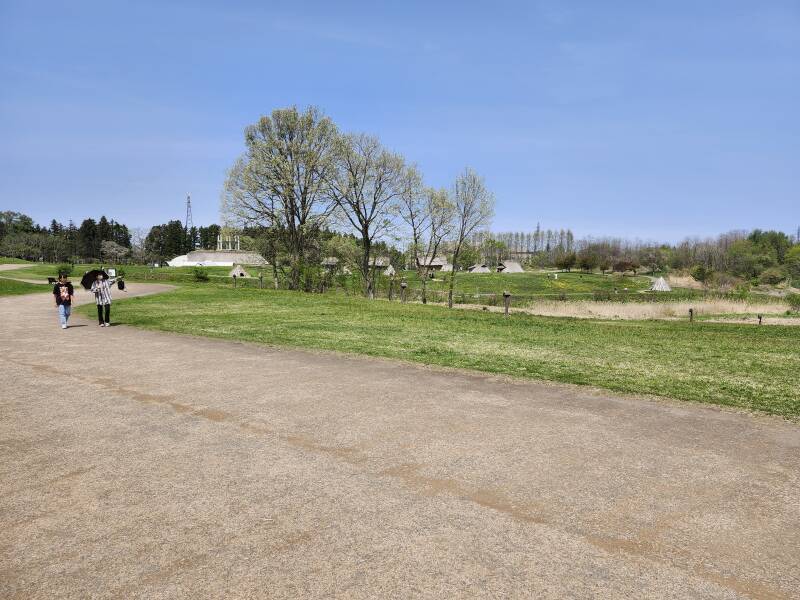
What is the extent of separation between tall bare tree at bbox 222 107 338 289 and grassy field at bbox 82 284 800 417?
16.6 m

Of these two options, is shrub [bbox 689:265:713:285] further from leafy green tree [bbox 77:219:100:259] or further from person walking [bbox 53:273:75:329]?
leafy green tree [bbox 77:219:100:259]

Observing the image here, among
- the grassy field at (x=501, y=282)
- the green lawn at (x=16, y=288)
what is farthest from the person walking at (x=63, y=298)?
the grassy field at (x=501, y=282)

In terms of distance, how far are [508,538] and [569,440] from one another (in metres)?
2.56

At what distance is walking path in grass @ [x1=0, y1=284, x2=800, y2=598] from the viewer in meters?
3.36

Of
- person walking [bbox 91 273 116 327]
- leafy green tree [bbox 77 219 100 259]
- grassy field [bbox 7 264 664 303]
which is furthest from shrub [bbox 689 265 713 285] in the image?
leafy green tree [bbox 77 219 100 259]

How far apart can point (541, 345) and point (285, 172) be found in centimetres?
2971

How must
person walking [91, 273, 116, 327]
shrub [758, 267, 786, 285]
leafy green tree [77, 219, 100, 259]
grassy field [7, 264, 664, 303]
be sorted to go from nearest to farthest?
1. person walking [91, 273, 116, 327]
2. grassy field [7, 264, 664, 303]
3. shrub [758, 267, 786, 285]
4. leafy green tree [77, 219, 100, 259]

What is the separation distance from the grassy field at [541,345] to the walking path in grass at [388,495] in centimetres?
183

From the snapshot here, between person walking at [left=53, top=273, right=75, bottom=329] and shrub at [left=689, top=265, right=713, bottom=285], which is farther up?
shrub at [left=689, top=265, right=713, bottom=285]

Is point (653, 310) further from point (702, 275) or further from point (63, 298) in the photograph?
point (702, 275)

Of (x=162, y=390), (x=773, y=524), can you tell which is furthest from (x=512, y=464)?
(x=162, y=390)

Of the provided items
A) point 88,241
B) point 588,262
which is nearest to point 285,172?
point 588,262

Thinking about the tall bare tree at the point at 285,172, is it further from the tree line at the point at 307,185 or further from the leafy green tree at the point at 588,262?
the leafy green tree at the point at 588,262

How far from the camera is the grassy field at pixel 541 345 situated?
362 inches
